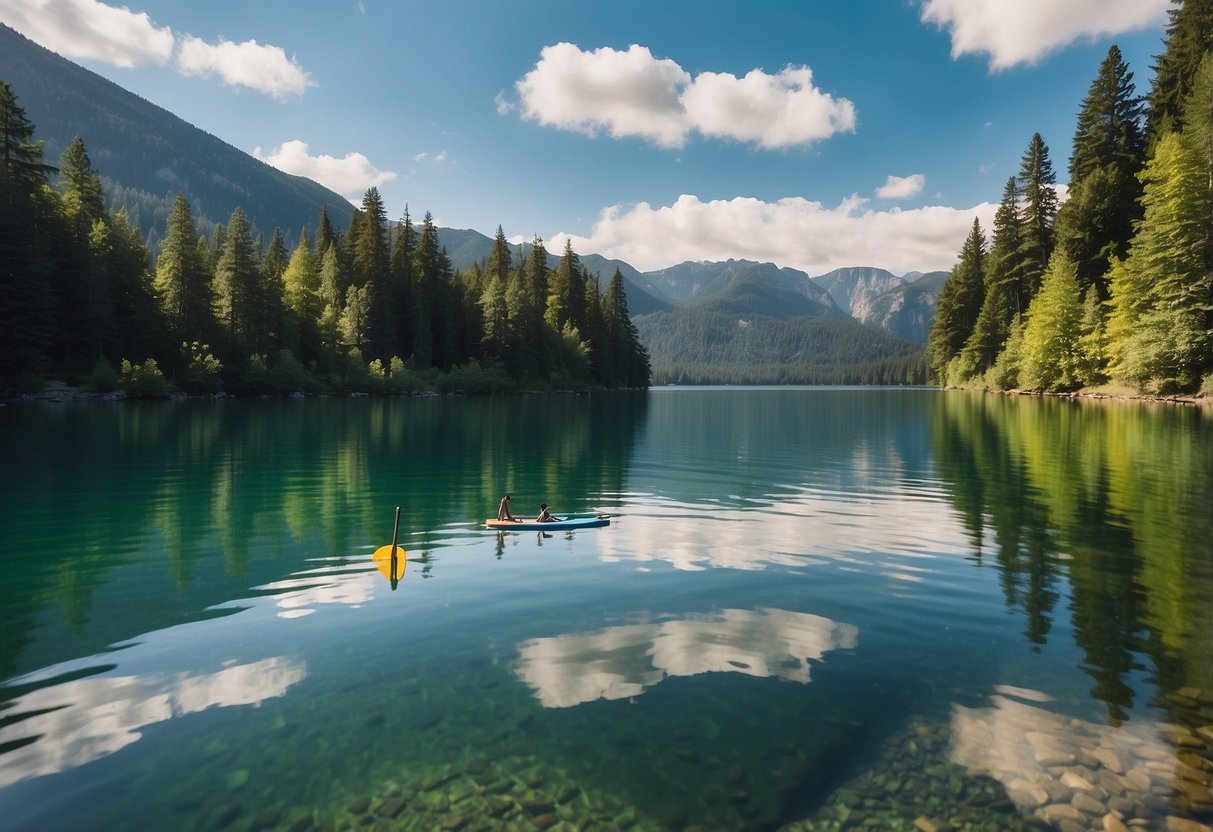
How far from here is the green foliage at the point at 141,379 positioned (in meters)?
67.1

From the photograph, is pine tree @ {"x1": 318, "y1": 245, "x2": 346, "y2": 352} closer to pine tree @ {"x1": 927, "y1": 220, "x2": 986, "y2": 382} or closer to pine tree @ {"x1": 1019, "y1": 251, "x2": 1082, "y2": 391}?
pine tree @ {"x1": 1019, "y1": 251, "x2": 1082, "y2": 391}

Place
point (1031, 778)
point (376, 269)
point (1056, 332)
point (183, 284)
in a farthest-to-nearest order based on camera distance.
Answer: point (376, 269) → point (183, 284) → point (1056, 332) → point (1031, 778)

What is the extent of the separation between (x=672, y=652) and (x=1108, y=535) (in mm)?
13524

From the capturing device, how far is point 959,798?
6.59 m

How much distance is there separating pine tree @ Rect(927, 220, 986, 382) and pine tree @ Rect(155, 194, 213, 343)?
114892 mm

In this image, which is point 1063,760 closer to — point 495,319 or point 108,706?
point 108,706

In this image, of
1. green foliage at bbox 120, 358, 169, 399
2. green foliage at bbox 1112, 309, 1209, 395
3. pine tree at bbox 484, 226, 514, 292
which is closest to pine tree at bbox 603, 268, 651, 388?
pine tree at bbox 484, 226, 514, 292

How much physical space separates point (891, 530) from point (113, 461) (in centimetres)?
3077

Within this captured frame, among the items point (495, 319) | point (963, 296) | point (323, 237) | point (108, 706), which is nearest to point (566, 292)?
point (495, 319)

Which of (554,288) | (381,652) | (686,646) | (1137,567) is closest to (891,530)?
(1137,567)

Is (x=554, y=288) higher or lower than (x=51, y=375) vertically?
higher

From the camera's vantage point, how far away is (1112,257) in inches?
2657

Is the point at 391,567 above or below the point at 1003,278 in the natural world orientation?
below

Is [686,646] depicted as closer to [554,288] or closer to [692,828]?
[692,828]
